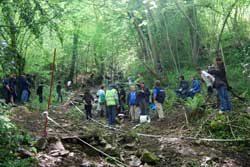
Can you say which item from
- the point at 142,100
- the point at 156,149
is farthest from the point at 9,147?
the point at 142,100

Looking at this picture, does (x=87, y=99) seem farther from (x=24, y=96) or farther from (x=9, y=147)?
(x=9, y=147)

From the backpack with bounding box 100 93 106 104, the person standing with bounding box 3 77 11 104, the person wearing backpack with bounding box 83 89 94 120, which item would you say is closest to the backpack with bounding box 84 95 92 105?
the person wearing backpack with bounding box 83 89 94 120

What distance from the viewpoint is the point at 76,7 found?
1330 centimetres

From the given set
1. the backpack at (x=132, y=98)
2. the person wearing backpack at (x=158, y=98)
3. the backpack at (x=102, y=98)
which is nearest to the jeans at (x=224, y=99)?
the person wearing backpack at (x=158, y=98)

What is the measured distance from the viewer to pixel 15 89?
17734 millimetres

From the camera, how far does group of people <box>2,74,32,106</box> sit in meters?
16.8

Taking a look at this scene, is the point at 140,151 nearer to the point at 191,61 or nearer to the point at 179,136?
the point at 179,136

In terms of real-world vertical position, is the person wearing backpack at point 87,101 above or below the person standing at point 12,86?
below

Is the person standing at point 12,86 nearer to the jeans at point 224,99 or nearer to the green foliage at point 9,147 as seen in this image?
the jeans at point 224,99

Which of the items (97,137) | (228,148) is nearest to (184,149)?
(228,148)

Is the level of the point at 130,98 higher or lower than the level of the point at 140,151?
higher

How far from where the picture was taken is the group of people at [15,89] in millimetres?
16844

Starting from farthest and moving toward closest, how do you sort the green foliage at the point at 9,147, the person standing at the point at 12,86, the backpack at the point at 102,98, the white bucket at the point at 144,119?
1. the backpack at the point at 102,98
2. the person standing at the point at 12,86
3. the white bucket at the point at 144,119
4. the green foliage at the point at 9,147

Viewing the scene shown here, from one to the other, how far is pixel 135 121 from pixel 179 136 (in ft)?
15.3
